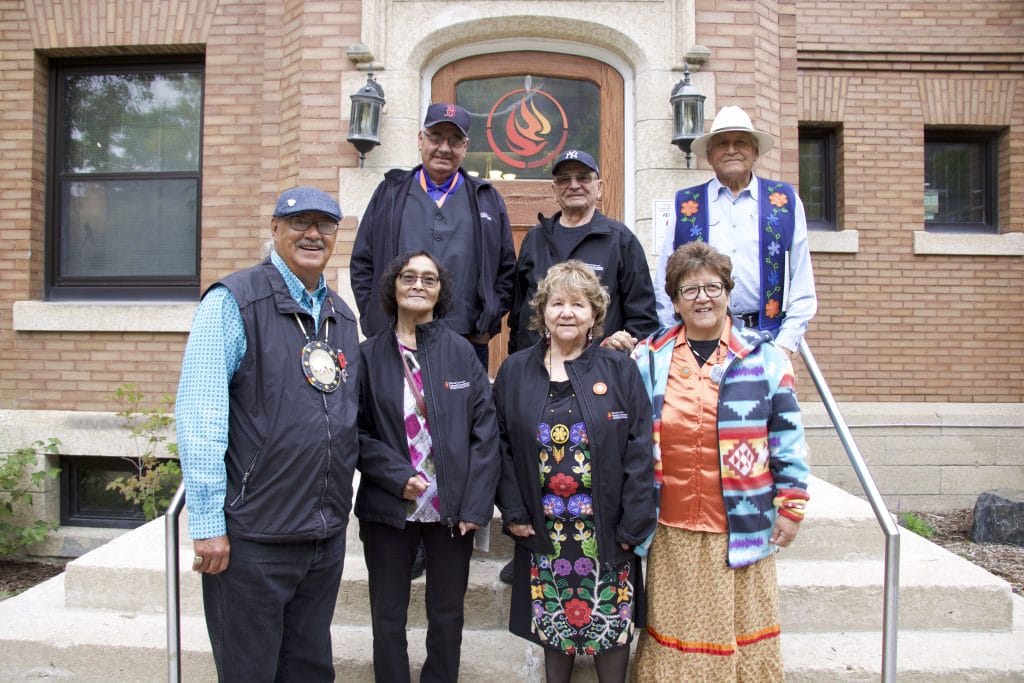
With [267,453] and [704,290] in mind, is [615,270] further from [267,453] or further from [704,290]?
[267,453]

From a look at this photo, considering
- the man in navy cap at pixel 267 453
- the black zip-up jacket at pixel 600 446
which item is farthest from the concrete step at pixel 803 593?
the man in navy cap at pixel 267 453

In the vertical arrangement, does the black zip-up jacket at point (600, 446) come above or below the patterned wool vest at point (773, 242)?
below

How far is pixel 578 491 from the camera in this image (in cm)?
253

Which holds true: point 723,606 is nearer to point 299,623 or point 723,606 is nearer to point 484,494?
point 484,494

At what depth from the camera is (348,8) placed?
17.0ft

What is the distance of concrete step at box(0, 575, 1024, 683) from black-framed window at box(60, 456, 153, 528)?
2.77 meters

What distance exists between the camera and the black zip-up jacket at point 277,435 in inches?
85.0

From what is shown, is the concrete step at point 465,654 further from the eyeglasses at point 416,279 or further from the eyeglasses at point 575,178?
the eyeglasses at point 575,178

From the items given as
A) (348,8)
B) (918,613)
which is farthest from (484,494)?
(348,8)

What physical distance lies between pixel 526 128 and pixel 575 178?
2.55 meters

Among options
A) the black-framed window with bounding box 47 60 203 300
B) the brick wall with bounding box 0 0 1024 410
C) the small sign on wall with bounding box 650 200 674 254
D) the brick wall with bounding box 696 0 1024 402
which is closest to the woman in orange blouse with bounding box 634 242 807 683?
the small sign on wall with bounding box 650 200 674 254

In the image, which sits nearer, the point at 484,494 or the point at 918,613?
the point at 484,494

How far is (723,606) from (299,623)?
4.68 ft

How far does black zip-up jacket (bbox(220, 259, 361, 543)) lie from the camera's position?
216 centimetres
